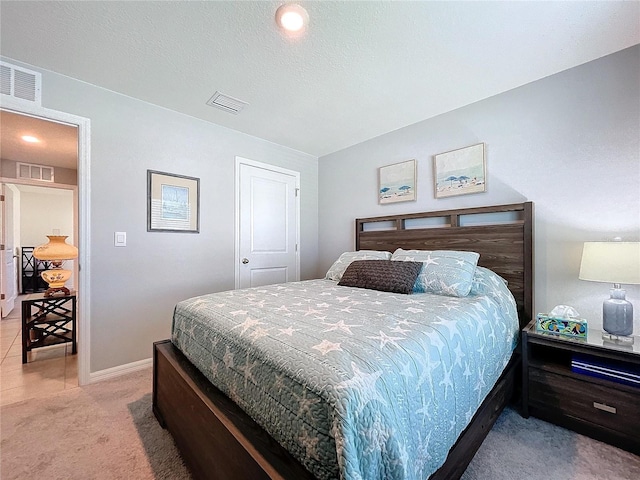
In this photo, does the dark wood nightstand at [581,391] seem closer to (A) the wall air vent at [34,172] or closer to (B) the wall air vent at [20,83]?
(B) the wall air vent at [20,83]

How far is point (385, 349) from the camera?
3.15 ft

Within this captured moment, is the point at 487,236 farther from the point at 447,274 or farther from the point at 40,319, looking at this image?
the point at 40,319

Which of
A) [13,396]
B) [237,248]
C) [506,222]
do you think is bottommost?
[13,396]

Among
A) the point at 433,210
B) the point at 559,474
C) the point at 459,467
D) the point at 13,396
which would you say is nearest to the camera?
the point at 459,467

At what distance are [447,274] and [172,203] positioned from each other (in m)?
2.56

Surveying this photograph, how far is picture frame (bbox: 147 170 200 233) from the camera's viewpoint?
258 centimetres

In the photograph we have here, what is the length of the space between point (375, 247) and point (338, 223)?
77cm

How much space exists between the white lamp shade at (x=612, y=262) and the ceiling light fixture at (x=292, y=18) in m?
2.21

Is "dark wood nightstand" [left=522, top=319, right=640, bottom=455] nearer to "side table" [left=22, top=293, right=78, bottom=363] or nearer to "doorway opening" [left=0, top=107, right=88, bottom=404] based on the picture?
"doorway opening" [left=0, top=107, right=88, bottom=404]

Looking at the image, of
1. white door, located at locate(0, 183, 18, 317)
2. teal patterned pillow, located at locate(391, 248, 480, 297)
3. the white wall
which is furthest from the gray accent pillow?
the white wall

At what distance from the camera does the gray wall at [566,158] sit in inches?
72.2

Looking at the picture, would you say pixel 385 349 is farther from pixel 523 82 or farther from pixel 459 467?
pixel 523 82

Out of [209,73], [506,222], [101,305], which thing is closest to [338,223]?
[506,222]

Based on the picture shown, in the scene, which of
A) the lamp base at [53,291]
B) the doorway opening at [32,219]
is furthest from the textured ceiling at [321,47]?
the lamp base at [53,291]
